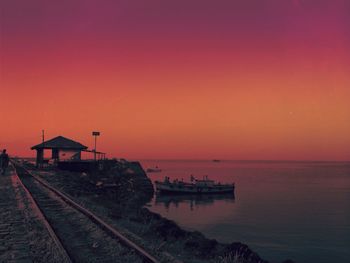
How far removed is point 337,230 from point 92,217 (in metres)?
32.1

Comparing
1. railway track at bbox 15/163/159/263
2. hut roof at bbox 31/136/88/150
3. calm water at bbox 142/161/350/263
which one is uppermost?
hut roof at bbox 31/136/88/150

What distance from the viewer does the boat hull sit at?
235ft

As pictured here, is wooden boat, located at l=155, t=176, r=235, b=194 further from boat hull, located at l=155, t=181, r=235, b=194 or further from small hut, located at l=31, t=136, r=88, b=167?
small hut, located at l=31, t=136, r=88, b=167

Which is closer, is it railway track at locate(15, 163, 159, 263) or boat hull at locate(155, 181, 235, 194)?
railway track at locate(15, 163, 159, 263)

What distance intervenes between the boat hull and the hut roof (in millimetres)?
20331

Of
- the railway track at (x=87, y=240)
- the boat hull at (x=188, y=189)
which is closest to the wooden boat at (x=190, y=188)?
the boat hull at (x=188, y=189)

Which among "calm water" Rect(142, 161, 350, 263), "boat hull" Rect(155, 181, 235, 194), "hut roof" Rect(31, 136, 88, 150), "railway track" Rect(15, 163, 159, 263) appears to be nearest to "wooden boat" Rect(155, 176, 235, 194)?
"boat hull" Rect(155, 181, 235, 194)

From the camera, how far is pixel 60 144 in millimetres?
57188

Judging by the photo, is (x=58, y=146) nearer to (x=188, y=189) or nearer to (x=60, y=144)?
(x=60, y=144)

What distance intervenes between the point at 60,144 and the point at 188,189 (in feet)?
93.4

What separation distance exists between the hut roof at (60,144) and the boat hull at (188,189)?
20.3m

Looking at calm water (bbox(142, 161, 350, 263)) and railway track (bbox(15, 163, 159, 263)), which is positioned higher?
railway track (bbox(15, 163, 159, 263))

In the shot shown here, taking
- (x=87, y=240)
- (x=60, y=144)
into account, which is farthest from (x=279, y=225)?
(x=60, y=144)

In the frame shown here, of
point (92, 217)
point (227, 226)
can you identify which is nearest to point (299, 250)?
point (227, 226)
